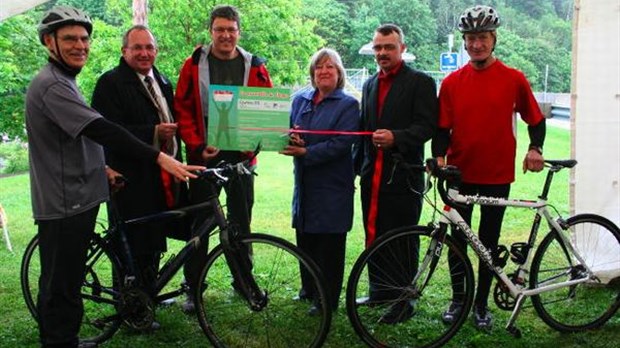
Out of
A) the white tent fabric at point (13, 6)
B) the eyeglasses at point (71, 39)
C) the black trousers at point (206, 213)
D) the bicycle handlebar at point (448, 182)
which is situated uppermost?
the white tent fabric at point (13, 6)

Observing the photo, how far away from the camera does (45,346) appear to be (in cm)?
310

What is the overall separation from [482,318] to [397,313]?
1.75ft

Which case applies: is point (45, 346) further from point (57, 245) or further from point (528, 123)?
point (528, 123)

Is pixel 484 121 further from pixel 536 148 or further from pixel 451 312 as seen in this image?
pixel 451 312

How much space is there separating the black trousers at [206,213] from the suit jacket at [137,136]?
0.72 feet

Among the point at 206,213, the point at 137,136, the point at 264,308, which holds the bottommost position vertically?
the point at 264,308

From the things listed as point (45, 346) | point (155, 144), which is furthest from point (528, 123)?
point (45, 346)

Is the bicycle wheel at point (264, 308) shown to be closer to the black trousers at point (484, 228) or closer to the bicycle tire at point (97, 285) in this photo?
the bicycle tire at point (97, 285)

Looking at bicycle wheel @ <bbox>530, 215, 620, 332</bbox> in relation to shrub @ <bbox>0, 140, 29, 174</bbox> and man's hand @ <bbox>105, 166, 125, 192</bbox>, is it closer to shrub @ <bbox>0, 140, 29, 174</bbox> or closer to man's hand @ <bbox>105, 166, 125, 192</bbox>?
man's hand @ <bbox>105, 166, 125, 192</bbox>

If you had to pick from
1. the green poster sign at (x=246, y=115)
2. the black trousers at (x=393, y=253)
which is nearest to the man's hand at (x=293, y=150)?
the green poster sign at (x=246, y=115)

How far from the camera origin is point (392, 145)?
3.54 m

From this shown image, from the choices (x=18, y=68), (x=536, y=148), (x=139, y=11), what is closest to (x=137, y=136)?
(x=536, y=148)

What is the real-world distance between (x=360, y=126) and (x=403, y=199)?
1.70 feet

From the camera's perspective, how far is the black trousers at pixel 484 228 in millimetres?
3594
